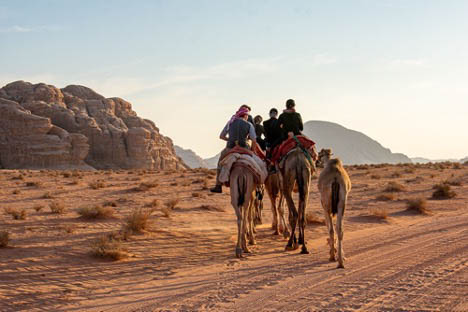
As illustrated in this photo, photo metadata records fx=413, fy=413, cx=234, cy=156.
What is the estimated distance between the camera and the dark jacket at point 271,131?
12.9 metres

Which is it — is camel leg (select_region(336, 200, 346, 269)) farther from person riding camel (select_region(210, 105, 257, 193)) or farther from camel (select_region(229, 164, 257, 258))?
person riding camel (select_region(210, 105, 257, 193))

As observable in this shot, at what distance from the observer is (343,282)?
7.50 m

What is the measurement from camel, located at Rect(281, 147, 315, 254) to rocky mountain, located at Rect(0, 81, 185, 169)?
7465cm

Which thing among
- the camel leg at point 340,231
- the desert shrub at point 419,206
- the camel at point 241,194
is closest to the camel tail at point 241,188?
the camel at point 241,194

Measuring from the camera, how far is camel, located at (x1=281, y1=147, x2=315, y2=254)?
34.0 feet

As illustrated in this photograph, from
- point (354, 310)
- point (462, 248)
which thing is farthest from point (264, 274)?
point (462, 248)

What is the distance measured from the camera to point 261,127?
44.0ft

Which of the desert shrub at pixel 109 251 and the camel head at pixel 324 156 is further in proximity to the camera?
the camel head at pixel 324 156

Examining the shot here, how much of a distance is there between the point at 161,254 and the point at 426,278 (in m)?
6.01

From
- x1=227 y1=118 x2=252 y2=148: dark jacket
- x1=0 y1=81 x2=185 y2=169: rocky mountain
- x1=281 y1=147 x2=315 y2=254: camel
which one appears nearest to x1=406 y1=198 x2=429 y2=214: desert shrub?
x1=281 y1=147 x2=315 y2=254: camel

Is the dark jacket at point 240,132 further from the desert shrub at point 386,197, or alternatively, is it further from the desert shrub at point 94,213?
the desert shrub at point 386,197

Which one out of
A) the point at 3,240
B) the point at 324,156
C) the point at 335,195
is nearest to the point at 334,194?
the point at 335,195

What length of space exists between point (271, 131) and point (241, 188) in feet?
10.9

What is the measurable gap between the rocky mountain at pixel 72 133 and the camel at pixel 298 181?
245ft
